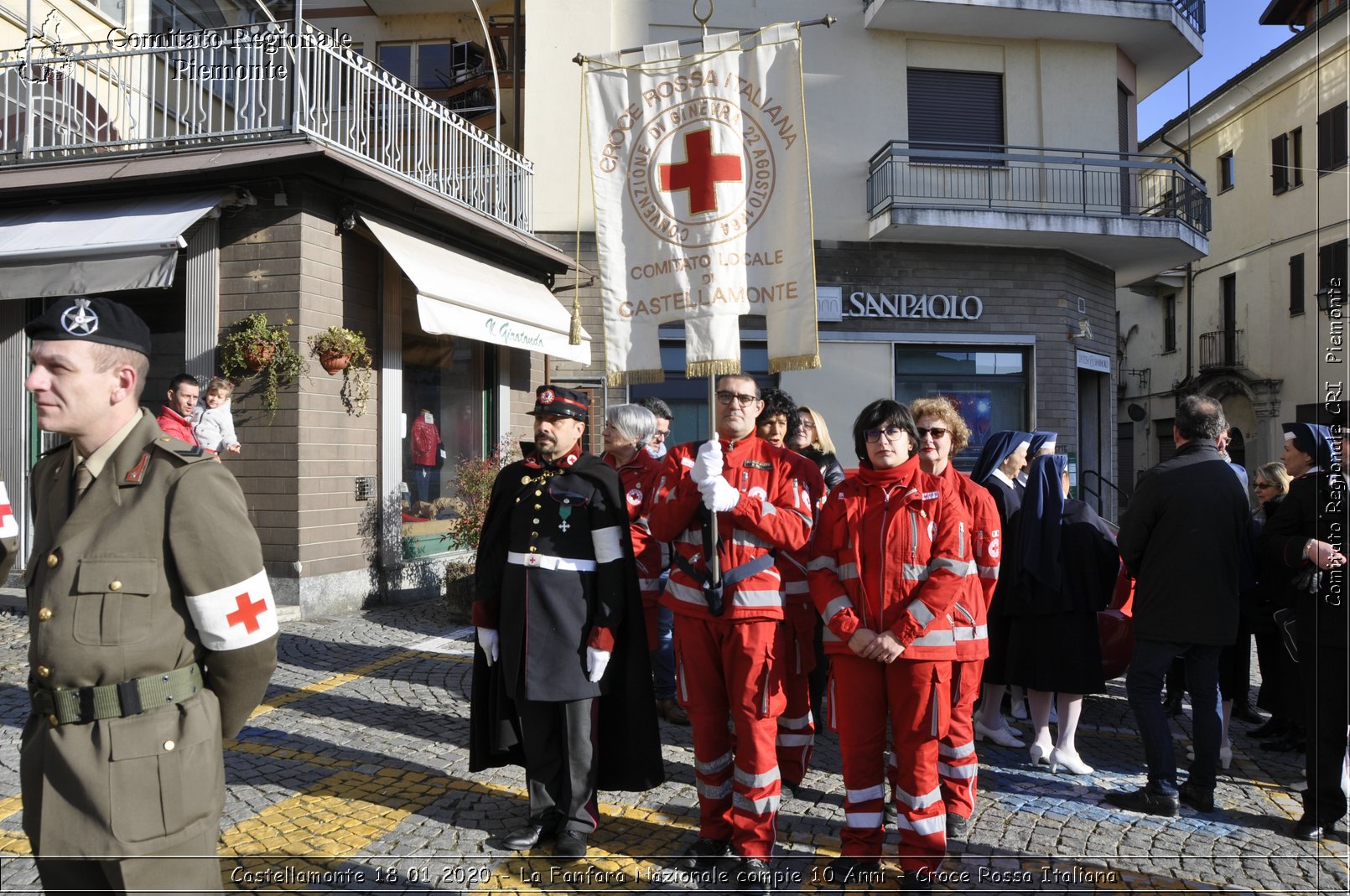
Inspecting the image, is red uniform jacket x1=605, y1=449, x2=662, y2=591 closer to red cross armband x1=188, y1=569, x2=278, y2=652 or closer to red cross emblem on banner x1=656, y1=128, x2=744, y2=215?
red cross emblem on banner x1=656, y1=128, x2=744, y2=215

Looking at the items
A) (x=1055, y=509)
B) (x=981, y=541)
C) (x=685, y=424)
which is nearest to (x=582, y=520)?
(x=981, y=541)

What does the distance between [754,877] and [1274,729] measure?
13.8 ft

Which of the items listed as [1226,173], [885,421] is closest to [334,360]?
[885,421]

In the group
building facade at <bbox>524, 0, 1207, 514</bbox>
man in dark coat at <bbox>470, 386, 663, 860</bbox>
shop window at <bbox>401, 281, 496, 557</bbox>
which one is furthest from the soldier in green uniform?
building facade at <bbox>524, 0, 1207, 514</bbox>

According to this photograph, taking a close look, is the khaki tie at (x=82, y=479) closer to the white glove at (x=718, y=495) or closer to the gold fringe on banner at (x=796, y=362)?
the white glove at (x=718, y=495)

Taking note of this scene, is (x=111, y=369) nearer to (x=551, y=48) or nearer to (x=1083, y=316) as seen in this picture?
(x=551, y=48)

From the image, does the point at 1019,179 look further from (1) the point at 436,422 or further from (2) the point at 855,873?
(2) the point at 855,873

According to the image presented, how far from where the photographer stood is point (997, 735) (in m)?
5.53

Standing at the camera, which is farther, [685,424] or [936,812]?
[685,424]

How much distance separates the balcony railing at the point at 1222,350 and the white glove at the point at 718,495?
86.2 ft

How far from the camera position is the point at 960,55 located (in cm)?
1583

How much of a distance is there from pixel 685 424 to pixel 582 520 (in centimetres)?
1121

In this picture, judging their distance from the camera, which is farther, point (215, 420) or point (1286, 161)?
point (1286, 161)

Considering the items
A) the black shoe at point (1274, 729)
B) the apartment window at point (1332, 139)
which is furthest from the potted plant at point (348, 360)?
the apartment window at point (1332, 139)
